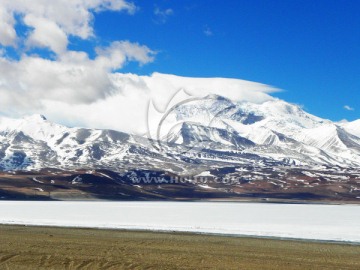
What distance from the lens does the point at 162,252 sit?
110ft

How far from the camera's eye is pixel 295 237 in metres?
48.5

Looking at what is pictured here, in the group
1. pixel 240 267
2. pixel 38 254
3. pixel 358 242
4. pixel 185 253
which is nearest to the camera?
pixel 240 267

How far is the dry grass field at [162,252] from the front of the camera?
28.0m

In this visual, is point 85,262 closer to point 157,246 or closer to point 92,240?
point 157,246

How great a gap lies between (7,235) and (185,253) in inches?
686

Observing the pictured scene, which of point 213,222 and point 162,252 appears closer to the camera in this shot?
point 162,252

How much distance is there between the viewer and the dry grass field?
92.0ft

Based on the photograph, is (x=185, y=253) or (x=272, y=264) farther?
(x=185, y=253)

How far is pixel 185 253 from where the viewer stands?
3344cm

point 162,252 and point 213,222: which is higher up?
point 213,222

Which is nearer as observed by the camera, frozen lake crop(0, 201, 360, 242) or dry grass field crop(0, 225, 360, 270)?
dry grass field crop(0, 225, 360, 270)

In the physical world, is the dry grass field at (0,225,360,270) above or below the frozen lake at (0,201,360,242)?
below

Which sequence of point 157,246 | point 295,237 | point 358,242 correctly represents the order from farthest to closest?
point 295,237, point 358,242, point 157,246

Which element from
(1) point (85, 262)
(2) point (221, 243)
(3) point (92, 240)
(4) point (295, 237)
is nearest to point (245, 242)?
(2) point (221, 243)
